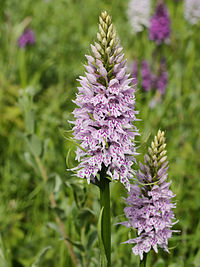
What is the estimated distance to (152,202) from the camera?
4.58 ft

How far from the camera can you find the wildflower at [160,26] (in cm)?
394

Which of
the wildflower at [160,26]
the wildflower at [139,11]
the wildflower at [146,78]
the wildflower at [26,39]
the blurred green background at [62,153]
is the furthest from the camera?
the wildflower at [139,11]

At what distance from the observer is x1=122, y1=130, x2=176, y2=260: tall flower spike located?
1.38 metres

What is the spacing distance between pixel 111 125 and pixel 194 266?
1.01 meters

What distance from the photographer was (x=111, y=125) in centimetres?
130

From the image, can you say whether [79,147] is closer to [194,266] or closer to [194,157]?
[194,266]

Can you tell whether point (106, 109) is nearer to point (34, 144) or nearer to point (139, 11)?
point (34, 144)

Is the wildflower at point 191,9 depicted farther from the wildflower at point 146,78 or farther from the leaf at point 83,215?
the leaf at point 83,215

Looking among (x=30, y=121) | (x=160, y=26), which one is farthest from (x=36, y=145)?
(x=160, y=26)

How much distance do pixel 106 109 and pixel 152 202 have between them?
0.40m

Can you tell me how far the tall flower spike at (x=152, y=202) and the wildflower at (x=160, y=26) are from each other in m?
2.78

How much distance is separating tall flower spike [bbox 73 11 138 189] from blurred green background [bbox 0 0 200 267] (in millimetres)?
69

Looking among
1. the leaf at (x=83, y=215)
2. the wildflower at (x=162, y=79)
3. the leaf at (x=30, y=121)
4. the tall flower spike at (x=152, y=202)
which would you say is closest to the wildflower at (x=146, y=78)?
the wildflower at (x=162, y=79)

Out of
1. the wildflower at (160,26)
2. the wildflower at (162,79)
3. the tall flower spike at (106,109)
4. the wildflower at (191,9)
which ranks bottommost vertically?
the tall flower spike at (106,109)
